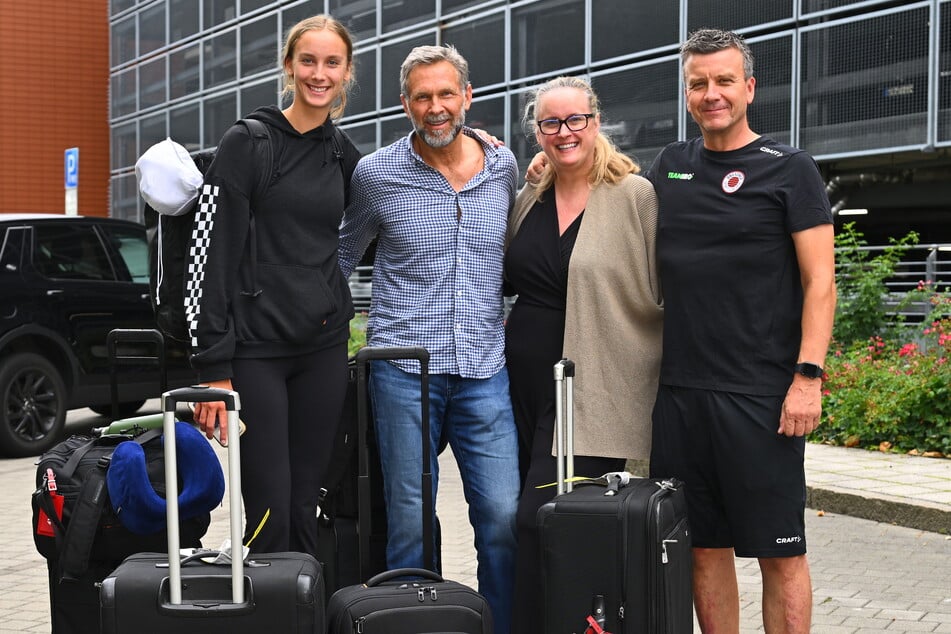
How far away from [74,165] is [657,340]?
14800mm

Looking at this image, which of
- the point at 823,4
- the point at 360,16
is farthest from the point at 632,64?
the point at 360,16

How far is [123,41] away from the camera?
30.6 m

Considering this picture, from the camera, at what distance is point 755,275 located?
3672mm

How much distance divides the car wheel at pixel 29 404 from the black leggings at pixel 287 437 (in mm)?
6340

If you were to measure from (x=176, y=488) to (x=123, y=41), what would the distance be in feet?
97.1

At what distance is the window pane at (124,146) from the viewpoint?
1187 inches

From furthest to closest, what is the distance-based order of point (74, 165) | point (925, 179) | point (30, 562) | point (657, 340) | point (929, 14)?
point (74, 165)
point (925, 179)
point (929, 14)
point (30, 562)
point (657, 340)

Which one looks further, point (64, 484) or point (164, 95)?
point (164, 95)

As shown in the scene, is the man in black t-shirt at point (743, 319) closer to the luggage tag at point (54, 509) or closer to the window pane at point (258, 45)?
the luggage tag at point (54, 509)

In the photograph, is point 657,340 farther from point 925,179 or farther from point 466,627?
point 925,179

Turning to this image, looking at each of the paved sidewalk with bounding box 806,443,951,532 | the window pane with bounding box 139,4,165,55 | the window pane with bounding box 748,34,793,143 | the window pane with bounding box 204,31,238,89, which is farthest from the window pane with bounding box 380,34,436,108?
the paved sidewalk with bounding box 806,443,951,532

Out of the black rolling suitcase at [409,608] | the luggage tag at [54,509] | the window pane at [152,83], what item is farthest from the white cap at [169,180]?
the window pane at [152,83]

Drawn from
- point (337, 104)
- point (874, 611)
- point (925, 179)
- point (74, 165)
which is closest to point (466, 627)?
point (337, 104)

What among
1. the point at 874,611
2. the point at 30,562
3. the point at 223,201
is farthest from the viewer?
the point at 30,562
